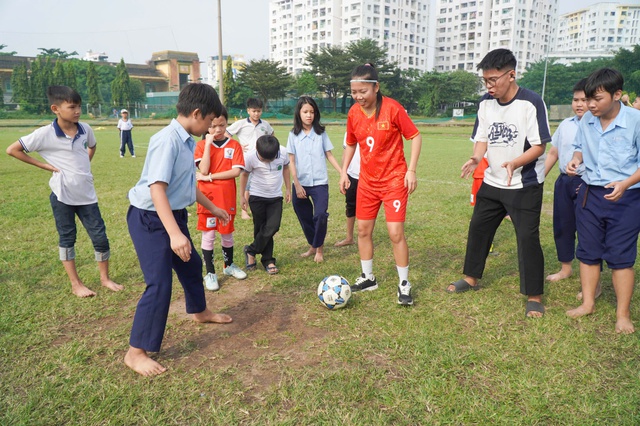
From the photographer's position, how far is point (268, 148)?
16.6 ft

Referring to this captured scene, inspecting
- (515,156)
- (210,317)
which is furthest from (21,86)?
(515,156)

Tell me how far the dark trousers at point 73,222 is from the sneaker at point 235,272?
49.6 inches

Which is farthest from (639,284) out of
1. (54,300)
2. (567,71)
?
(567,71)

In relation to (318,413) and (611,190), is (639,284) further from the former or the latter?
(318,413)

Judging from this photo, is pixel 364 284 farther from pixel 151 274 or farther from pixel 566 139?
pixel 566 139

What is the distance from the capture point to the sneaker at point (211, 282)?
473 centimetres

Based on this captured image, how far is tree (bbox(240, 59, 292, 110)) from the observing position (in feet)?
208

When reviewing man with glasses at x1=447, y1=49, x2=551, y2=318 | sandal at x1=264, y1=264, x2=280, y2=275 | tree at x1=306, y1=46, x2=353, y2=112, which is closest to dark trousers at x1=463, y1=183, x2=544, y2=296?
man with glasses at x1=447, y1=49, x2=551, y2=318

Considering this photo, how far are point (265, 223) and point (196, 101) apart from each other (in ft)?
7.72

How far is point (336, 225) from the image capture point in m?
7.39

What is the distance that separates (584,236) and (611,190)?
44 cm

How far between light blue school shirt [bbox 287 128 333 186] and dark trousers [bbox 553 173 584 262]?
2.55 m

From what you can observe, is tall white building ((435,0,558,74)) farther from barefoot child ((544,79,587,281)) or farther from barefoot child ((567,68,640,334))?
barefoot child ((567,68,640,334))

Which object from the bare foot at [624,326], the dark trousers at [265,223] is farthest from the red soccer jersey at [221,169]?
the bare foot at [624,326]
